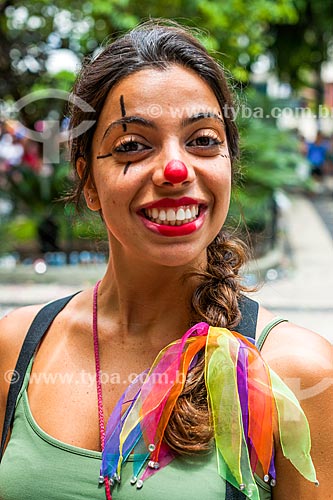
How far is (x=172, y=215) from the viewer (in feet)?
5.37

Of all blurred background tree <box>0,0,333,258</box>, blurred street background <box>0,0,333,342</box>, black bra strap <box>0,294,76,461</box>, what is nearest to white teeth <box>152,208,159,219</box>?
black bra strap <box>0,294,76,461</box>

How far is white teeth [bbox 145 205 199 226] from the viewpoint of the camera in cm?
164

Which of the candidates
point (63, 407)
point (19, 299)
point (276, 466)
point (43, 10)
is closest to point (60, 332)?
point (63, 407)

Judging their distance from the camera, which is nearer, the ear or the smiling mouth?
the smiling mouth

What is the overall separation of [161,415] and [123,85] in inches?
31.5

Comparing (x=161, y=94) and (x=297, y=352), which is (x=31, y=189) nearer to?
(x=161, y=94)

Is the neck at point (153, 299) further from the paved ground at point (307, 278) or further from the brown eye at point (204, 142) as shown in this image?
the paved ground at point (307, 278)

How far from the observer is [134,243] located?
1692mm

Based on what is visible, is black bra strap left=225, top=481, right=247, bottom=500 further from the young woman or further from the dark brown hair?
the dark brown hair

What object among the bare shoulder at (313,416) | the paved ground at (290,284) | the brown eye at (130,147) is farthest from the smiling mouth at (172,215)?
the paved ground at (290,284)

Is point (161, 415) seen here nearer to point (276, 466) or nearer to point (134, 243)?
point (276, 466)

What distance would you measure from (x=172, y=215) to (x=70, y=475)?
64 centimetres

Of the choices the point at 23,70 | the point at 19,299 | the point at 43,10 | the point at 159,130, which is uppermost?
the point at 43,10

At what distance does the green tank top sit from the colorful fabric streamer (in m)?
0.02
